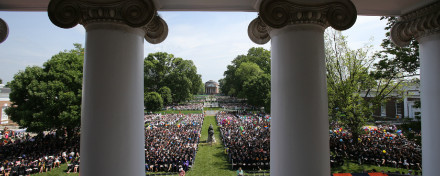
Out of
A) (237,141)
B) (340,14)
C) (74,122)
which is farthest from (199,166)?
(340,14)

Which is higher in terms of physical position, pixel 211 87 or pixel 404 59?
pixel 211 87

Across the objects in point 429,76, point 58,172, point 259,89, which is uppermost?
point 259,89

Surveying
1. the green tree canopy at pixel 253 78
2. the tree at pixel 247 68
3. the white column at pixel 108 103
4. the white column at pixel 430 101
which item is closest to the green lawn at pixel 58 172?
the white column at pixel 108 103

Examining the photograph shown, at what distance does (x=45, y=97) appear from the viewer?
56.7 ft

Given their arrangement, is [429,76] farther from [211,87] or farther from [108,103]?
[211,87]

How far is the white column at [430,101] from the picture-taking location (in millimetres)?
3096

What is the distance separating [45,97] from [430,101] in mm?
21707

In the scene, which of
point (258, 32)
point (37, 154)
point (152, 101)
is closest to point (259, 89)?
point (152, 101)

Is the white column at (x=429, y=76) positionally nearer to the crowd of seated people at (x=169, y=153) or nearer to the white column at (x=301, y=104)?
the white column at (x=301, y=104)

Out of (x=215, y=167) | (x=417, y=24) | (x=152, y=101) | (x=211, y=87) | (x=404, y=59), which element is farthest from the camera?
(x=211, y=87)

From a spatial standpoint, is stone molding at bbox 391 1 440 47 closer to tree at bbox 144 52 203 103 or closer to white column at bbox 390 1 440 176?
white column at bbox 390 1 440 176

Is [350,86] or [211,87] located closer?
[350,86]

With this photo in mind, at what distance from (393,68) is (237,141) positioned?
11.9m

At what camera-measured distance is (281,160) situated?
8.89 feet
